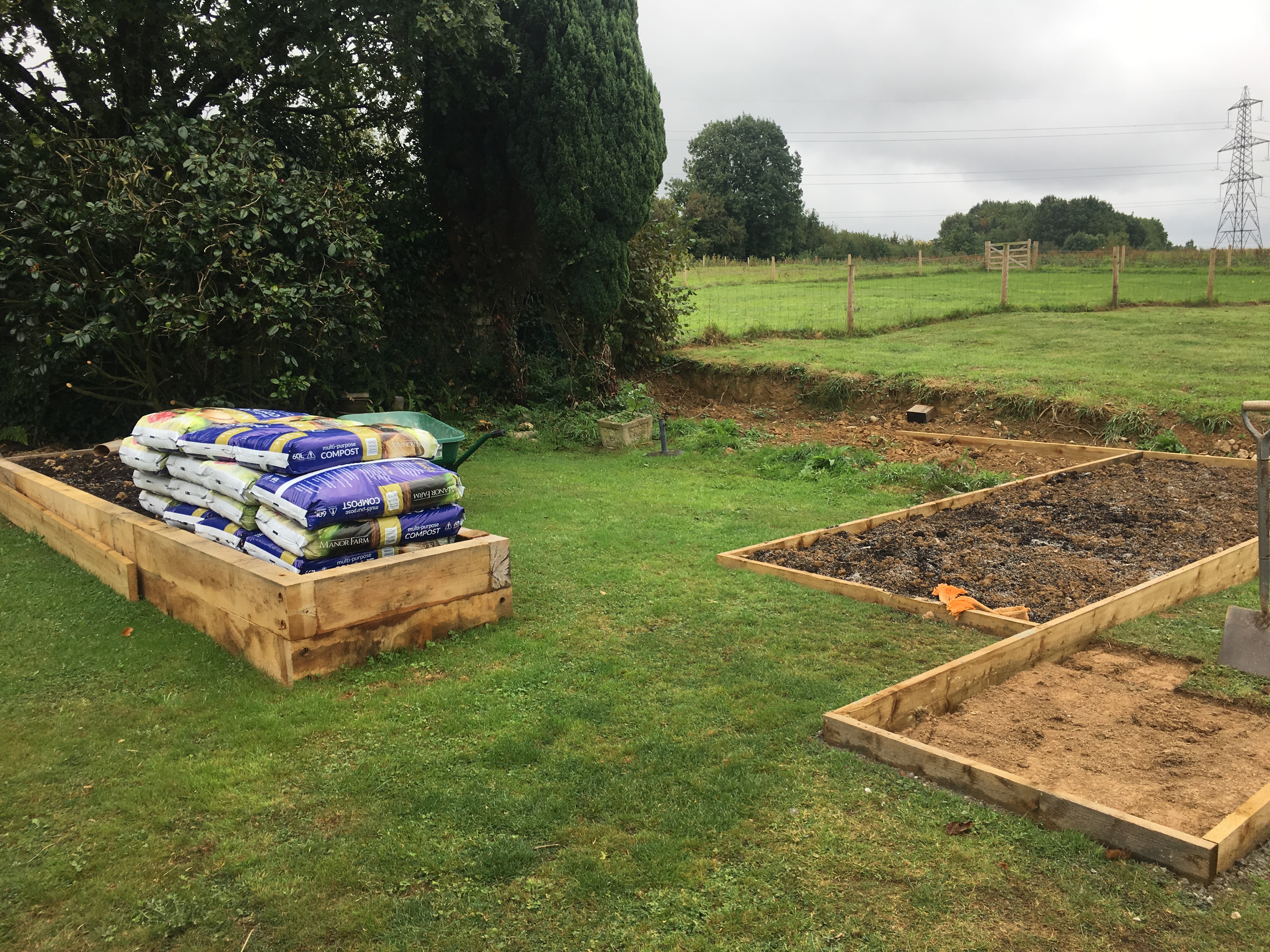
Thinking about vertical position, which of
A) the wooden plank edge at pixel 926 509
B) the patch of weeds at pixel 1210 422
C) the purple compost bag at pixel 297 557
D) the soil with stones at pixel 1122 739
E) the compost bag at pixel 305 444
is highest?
the compost bag at pixel 305 444

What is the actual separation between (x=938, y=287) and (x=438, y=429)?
771 inches

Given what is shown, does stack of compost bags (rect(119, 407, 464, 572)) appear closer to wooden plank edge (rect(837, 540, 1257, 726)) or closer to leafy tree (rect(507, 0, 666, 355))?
wooden plank edge (rect(837, 540, 1257, 726))

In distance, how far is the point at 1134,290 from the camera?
63.2 feet

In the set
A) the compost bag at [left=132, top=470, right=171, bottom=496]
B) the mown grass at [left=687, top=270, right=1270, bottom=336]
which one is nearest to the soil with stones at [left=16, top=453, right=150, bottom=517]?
the compost bag at [left=132, top=470, right=171, bottom=496]

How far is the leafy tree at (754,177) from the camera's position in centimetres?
5559

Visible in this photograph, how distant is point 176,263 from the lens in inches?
261

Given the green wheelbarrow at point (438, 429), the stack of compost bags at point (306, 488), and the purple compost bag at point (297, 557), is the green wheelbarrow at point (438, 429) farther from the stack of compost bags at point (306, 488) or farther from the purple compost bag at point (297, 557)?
the purple compost bag at point (297, 557)

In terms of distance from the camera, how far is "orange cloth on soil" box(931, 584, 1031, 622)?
4.42 meters

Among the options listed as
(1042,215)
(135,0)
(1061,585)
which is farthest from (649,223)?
(1042,215)

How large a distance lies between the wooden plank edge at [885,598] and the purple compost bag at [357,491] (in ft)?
6.72

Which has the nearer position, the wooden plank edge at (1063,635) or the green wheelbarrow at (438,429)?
the wooden plank edge at (1063,635)

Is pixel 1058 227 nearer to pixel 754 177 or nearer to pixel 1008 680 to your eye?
pixel 754 177

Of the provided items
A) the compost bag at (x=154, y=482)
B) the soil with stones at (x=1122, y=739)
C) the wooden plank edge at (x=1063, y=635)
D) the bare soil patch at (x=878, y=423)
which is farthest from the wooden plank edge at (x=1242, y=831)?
the bare soil patch at (x=878, y=423)

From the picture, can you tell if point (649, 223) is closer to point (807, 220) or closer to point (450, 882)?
point (450, 882)
